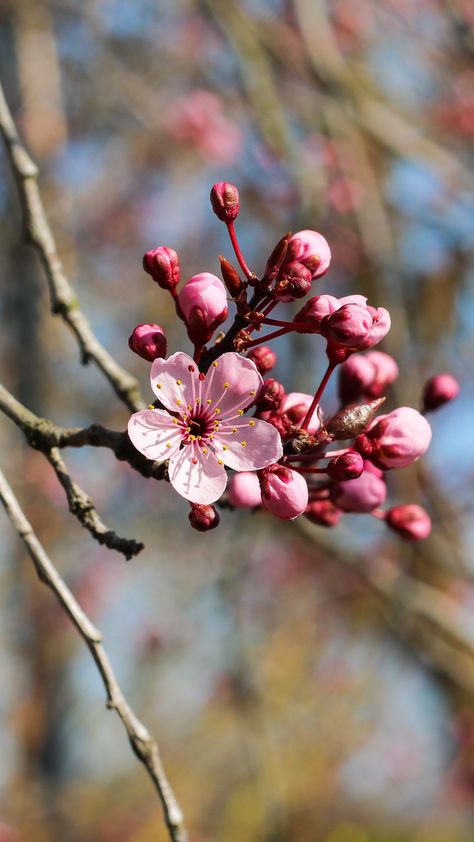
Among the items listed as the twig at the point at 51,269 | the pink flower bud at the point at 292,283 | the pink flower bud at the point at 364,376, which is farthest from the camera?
the twig at the point at 51,269

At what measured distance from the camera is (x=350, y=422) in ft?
3.64

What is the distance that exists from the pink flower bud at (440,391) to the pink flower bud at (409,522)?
0.22 metres

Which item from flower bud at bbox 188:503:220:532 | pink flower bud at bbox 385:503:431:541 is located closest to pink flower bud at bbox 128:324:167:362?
flower bud at bbox 188:503:220:532

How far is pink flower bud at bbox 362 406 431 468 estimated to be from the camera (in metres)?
1.14

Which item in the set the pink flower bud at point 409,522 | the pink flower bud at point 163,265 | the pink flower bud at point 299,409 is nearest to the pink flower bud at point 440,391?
the pink flower bud at point 409,522

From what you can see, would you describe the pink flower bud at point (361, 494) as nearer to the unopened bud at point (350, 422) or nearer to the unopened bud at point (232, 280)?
the unopened bud at point (350, 422)

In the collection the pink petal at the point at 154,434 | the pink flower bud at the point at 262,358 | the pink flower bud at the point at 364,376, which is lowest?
the pink petal at the point at 154,434

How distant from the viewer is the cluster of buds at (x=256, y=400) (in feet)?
3.42

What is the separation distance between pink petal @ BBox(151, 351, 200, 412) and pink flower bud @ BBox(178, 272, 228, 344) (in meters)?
0.05

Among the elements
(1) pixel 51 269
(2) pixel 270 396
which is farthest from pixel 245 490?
(1) pixel 51 269

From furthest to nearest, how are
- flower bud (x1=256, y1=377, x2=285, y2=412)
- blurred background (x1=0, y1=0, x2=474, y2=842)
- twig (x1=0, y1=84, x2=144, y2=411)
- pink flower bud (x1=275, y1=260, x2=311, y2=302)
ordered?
blurred background (x1=0, y1=0, x2=474, y2=842), twig (x1=0, y1=84, x2=144, y2=411), flower bud (x1=256, y1=377, x2=285, y2=412), pink flower bud (x1=275, y1=260, x2=311, y2=302)

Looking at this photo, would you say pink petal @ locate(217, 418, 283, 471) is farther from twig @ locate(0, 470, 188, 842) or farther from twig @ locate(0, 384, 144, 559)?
twig @ locate(0, 470, 188, 842)

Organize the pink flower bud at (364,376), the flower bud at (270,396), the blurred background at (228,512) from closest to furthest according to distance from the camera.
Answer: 1. the flower bud at (270,396)
2. the pink flower bud at (364,376)
3. the blurred background at (228,512)

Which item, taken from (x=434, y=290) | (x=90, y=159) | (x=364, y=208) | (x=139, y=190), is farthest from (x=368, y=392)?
(x=139, y=190)
